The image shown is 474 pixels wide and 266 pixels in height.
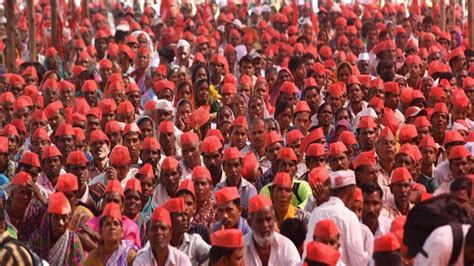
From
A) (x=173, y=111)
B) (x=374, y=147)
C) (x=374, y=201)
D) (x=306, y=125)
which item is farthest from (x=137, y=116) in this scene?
(x=374, y=201)

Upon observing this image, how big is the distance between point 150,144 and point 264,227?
347 cm

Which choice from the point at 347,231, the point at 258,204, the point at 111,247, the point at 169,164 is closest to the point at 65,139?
the point at 169,164

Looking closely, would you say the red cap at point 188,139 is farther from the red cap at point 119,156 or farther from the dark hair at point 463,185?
the dark hair at point 463,185

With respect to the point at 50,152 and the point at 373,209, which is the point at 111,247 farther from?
the point at 50,152

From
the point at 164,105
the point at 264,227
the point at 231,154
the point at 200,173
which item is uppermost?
the point at 264,227

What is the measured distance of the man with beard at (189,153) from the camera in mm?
15002

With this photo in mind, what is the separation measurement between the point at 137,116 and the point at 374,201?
5.87 metres

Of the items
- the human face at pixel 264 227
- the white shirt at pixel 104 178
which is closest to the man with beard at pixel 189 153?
the white shirt at pixel 104 178

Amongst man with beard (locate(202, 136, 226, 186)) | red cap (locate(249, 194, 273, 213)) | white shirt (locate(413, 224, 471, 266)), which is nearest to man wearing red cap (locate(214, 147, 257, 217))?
man with beard (locate(202, 136, 226, 186))

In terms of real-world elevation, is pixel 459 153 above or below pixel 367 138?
above

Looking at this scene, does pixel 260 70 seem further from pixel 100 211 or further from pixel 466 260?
pixel 466 260

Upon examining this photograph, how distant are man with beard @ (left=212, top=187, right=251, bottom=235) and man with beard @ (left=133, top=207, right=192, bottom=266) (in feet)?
2.31

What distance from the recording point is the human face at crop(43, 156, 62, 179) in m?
14.8

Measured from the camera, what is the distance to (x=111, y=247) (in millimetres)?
12289
